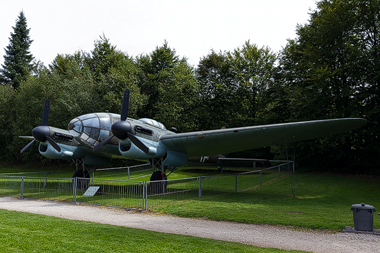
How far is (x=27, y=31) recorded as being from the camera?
179 feet

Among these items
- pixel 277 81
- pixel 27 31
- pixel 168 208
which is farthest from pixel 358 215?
pixel 27 31

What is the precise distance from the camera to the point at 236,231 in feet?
25.5

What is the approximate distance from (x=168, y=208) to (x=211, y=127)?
2481 cm

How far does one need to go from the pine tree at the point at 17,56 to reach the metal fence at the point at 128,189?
39.5 meters

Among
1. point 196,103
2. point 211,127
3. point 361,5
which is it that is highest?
point 361,5

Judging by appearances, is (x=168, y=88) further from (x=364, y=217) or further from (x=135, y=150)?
(x=364, y=217)

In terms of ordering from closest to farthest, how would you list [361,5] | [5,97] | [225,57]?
[361,5] → [225,57] → [5,97]

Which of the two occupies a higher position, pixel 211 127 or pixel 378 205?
pixel 211 127

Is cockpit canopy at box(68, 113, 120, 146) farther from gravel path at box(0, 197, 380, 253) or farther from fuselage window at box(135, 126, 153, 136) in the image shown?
gravel path at box(0, 197, 380, 253)

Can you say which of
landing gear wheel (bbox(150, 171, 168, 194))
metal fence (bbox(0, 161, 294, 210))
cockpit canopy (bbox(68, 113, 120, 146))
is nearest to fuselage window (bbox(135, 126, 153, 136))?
landing gear wheel (bbox(150, 171, 168, 194))

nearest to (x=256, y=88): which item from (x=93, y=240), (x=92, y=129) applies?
(x=92, y=129)

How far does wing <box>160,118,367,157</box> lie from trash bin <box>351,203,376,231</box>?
530cm

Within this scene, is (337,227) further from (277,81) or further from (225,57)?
(225,57)

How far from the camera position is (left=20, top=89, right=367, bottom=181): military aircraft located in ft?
45.0
